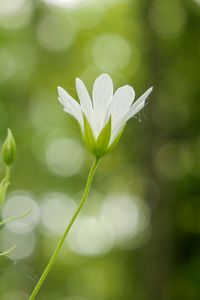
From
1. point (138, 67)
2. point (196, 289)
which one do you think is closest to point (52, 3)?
point (138, 67)

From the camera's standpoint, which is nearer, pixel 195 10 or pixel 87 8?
pixel 195 10

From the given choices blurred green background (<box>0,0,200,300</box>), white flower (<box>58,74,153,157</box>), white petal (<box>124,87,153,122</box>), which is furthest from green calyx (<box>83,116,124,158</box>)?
blurred green background (<box>0,0,200,300</box>)

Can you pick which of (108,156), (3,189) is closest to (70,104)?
(3,189)

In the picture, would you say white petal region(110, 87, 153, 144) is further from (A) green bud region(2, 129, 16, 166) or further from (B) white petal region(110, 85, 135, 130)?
(A) green bud region(2, 129, 16, 166)

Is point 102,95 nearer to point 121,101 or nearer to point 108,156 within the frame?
point 121,101

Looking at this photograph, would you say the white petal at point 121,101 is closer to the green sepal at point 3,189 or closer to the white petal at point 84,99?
the white petal at point 84,99

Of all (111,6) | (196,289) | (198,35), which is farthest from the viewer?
(111,6)

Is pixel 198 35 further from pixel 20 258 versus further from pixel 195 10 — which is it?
pixel 20 258
